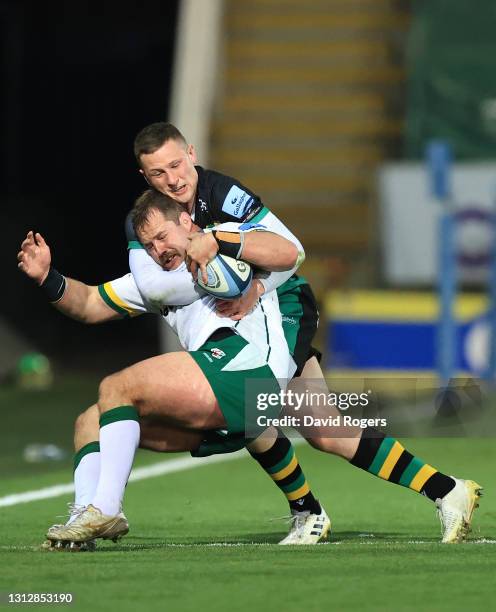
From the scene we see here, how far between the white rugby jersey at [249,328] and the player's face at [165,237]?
0.08 meters

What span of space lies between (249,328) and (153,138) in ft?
2.89

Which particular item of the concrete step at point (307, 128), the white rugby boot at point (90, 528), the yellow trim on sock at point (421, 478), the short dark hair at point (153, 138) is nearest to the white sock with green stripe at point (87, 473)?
the white rugby boot at point (90, 528)

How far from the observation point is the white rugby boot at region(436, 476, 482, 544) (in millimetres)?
6988

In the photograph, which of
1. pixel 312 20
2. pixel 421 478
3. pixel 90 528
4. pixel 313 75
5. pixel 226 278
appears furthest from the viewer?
pixel 313 75

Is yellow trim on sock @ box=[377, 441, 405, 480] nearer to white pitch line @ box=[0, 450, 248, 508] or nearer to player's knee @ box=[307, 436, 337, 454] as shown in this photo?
player's knee @ box=[307, 436, 337, 454]

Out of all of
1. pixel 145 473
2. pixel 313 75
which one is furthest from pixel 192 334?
pixel 313 75

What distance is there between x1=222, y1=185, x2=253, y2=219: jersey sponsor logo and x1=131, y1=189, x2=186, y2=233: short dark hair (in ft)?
0.64

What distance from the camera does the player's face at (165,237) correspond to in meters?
6.87

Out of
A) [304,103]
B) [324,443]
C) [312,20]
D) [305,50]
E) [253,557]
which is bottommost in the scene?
[253,557]

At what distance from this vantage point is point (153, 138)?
7.00 metres

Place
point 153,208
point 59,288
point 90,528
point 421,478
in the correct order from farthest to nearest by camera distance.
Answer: point 59,288
point 421,478
point 153,208
point 90,528

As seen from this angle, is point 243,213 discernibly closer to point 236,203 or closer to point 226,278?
point 236,203

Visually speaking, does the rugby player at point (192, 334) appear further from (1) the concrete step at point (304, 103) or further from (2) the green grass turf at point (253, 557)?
(1) the concrete step at point (304, 103)

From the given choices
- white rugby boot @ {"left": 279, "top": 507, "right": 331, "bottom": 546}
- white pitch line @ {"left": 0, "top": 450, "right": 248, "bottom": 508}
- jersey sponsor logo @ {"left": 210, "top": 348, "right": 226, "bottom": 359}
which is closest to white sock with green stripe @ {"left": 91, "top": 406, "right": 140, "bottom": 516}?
jersey sponsor logo @ {"left": 210, "top": 348, "right": 226, "bottom": 359}
